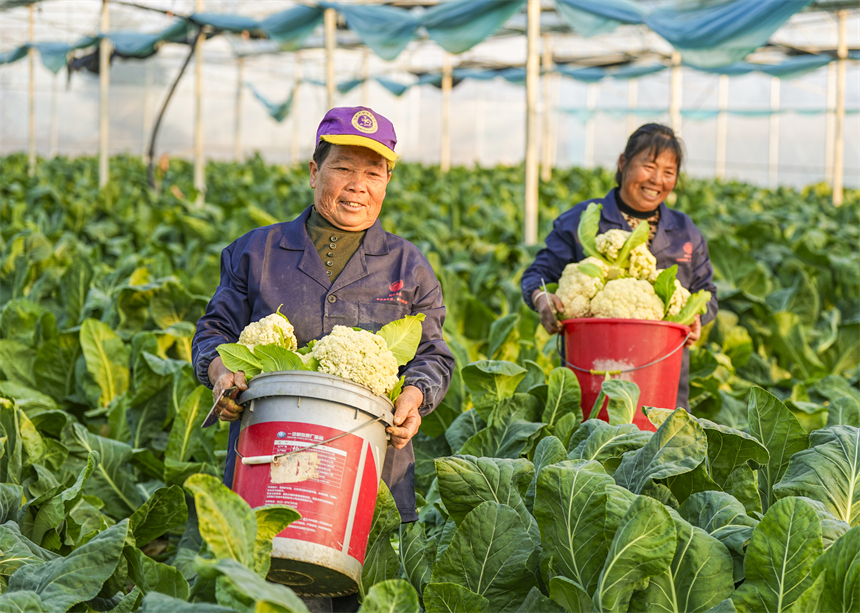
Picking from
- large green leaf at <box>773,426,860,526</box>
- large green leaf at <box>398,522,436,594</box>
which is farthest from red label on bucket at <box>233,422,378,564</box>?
large green leaf at <box>773,426,860,526</box>

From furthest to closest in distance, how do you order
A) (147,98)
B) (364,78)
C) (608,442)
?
(147,98) → (364,78) → (608,442)

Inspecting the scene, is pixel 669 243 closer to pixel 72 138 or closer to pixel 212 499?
pixel 212 499

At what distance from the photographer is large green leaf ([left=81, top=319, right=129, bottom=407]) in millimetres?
4738

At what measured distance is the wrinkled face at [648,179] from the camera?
3740 millimetres

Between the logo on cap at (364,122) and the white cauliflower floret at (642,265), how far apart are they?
4.74 ft

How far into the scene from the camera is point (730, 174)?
3872 centimetres

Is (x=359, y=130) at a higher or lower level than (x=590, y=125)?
lower

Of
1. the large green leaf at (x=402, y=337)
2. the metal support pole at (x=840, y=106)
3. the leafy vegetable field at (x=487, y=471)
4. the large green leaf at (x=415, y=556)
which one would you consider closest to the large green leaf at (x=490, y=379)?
the leafy vegetable field at (x=487, y=471)

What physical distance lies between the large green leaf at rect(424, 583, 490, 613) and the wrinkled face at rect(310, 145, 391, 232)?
1.09 meters

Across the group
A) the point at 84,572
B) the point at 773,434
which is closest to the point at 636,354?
the point at 773,434

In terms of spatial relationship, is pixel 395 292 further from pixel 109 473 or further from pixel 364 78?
pixel 364 78

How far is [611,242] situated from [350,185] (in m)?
1.40

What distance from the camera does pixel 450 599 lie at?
2137mm

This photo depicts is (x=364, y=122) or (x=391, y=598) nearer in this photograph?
(x=391, y=598)
